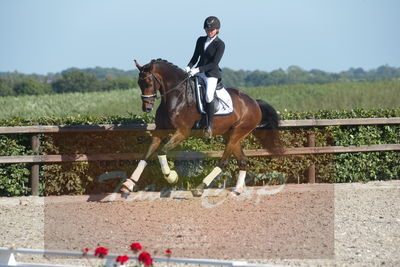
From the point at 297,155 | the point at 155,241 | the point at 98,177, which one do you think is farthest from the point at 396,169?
Answer: the point at 155,241

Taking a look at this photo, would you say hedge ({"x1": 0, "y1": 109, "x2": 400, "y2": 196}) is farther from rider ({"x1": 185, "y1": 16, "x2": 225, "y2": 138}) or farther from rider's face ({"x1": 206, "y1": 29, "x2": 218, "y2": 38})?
rider's face ({"x1": 206, "y1": 29, "x2": 218, "y2": 38})

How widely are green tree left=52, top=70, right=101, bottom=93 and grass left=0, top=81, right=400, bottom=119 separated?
15.5 meters

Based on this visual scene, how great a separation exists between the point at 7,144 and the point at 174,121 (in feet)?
9.86

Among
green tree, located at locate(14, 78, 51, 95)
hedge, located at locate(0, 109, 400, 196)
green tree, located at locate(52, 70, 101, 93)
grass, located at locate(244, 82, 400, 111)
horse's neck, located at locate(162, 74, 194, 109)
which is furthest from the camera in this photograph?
green tree, located at locate(52, 70, 101, 93)

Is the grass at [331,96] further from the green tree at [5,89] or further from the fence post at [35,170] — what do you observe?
the green tree at [5,89]

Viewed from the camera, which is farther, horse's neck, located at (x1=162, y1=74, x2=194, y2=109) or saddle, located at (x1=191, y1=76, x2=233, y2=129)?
saddle, located at (x1=191, y1=76, x2=233, y2=129)

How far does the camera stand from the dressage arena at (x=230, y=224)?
24.0 feet

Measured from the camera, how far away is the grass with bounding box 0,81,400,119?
98.5 feet

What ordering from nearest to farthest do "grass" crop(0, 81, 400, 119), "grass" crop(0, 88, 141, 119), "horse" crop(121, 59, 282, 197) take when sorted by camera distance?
1. "horse" crop(121, 59, 282, 197)
2. "grass" crop(0, 81, 400, 119)
3. "grass" crop(0, 88, 141, 119)

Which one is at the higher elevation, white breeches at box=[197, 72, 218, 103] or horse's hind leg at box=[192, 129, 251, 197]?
white breeches at box=[197, 72, 218, 103]

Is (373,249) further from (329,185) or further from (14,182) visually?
(14,182)

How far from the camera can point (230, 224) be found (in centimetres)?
876

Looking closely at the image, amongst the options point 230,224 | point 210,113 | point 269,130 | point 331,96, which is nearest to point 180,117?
point 210,113

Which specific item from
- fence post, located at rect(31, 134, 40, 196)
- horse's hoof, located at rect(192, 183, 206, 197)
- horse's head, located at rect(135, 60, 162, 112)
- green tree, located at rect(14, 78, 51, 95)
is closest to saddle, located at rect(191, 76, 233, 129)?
horse's head, located at rect(135, 60, 162, 112)
